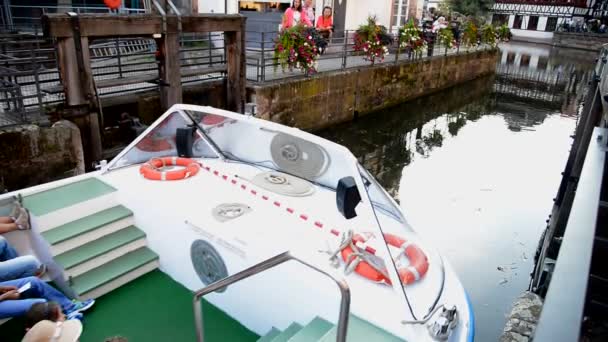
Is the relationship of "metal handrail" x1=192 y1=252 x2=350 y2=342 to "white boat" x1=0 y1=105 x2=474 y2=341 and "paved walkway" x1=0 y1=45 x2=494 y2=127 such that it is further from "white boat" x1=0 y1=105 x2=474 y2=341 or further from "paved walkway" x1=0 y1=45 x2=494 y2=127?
"paved walkway" x1=0 y1=45 x2=494 y2=127

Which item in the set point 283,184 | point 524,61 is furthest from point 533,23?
point 283,184

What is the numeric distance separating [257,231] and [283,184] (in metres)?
0.67

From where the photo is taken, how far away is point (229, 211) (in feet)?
11.7

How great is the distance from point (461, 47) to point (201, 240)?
19789mm

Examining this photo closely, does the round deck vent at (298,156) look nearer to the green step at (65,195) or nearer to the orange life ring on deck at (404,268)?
the orange life ring on deck at (404,268)

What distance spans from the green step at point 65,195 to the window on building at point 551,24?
50.5 meters

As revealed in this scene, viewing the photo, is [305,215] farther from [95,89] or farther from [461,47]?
[461,47]

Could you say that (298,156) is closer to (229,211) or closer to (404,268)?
(229,211)

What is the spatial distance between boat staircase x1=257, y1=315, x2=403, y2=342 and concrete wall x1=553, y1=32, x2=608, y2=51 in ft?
137

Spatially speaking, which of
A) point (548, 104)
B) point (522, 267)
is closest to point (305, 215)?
point (522, 267)

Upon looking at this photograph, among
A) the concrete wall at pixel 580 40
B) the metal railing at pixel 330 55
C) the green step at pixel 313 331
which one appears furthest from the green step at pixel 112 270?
the concrete wall at pixel 580 40

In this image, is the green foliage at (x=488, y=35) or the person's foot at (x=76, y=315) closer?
the person's foot at (x=76, y=315)

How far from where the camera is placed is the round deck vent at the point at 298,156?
3.45 meters

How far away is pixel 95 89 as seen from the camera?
6.77 metres
